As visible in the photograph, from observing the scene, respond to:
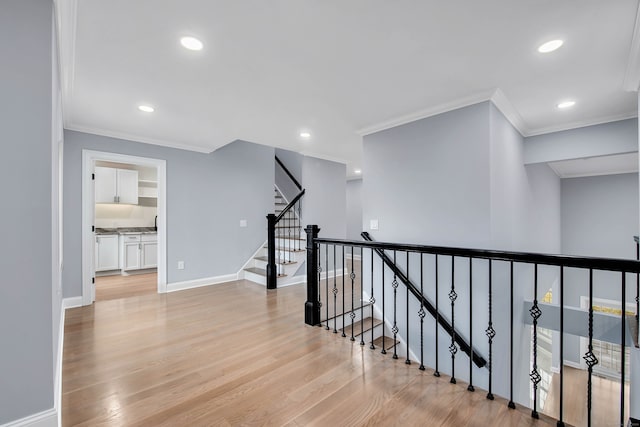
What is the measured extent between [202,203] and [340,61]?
3.52 meters

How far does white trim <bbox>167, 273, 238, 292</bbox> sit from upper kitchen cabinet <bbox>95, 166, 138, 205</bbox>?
291cm

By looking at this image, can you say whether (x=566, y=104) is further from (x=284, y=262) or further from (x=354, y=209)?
(x=354, y=209)

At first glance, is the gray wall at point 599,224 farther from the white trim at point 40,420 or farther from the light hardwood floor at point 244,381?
the white trim at point 40,420

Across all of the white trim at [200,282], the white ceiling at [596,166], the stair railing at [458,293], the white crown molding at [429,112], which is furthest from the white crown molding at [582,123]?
the white trim at [200,282]

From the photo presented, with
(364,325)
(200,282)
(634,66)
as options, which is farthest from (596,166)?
(200,282)

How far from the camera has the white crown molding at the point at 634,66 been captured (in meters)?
1.90

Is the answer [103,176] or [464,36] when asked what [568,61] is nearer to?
[464,36]

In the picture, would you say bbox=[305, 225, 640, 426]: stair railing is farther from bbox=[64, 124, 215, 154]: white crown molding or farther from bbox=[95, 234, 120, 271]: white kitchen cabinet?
bbox=[95, 234, 120, 271]: white kitchen cabinet

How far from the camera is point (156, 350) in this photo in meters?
2.54

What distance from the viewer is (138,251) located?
20.7 ft

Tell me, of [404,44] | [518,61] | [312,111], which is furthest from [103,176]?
[518,61]

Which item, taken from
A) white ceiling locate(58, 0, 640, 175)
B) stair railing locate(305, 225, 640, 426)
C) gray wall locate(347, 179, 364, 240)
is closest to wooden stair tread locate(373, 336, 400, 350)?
stair railing locate(305, 225, 640, 426)

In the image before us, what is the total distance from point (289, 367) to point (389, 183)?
245cm

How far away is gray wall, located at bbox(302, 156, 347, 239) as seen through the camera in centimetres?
573
